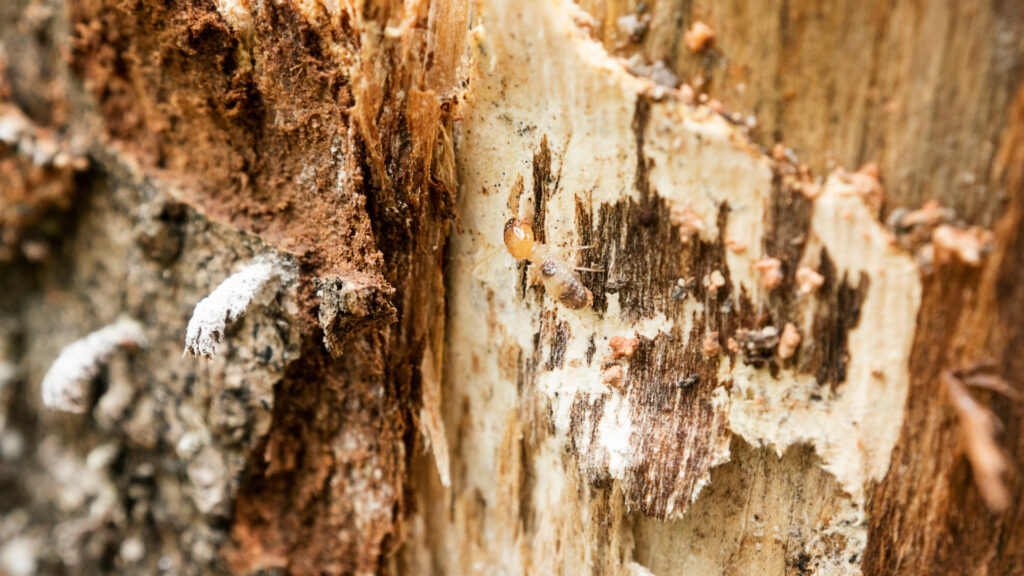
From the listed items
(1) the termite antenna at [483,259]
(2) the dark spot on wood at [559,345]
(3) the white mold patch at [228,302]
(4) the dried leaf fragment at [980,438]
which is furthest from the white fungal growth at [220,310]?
(4) the dried leaf fragment at [980,438]

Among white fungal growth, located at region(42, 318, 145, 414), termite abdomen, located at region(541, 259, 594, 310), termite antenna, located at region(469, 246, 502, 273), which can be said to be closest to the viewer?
termite abdomen, located at region(541, 259, 594, 310)

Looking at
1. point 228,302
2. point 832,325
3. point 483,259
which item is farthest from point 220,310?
point 832,325

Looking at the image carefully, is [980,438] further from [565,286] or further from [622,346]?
[565,286]

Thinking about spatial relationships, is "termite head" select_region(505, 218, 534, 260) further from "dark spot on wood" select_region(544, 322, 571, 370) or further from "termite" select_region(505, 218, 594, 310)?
"dark spot on wood" select_region(544, 322, 571, 370)

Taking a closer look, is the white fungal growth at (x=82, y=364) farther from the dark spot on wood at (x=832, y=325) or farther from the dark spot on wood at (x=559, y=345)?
the dark spot on wood at (x=832, y=325)

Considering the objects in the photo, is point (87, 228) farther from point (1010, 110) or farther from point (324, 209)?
point (1010, 110)

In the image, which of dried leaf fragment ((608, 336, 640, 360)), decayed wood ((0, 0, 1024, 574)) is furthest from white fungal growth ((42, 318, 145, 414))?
dried leaf fragment ((608, 336, 640, 360))

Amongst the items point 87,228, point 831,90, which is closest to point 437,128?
point 831,90
